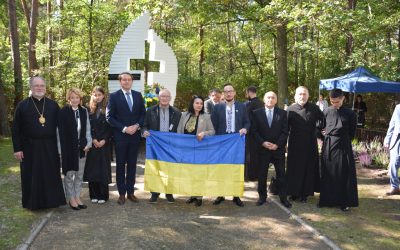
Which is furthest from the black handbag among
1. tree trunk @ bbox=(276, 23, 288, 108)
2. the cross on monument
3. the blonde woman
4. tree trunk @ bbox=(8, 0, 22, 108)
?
tree trunk @ bbox=(8, 0, 22, 108)

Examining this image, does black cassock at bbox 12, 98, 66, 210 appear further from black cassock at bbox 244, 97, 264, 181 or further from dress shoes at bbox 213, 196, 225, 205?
black cassock at bbox 244, 97, 264, 181

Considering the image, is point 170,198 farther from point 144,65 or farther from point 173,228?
point 144,65

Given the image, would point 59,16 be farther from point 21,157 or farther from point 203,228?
point 203,228

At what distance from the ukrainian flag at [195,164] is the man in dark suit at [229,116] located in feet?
1.14

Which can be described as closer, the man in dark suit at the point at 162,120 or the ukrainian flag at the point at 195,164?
the ukrainian flag at the point at 195,164

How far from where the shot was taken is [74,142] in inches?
238

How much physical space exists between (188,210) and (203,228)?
95cm

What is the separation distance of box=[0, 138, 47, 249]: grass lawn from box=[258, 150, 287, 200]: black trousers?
11.1 feet

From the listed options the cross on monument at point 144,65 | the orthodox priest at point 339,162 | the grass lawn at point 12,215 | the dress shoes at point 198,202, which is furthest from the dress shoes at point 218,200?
the cross on monument at point 144,65

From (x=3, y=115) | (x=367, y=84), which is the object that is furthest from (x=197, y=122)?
(x=3, y=115)

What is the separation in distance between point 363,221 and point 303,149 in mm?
1463

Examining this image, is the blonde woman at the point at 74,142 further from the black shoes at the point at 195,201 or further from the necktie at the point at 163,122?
the black shoes at the point at 195,201

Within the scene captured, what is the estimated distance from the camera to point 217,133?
6.91m

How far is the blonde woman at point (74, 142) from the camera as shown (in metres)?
5.99
